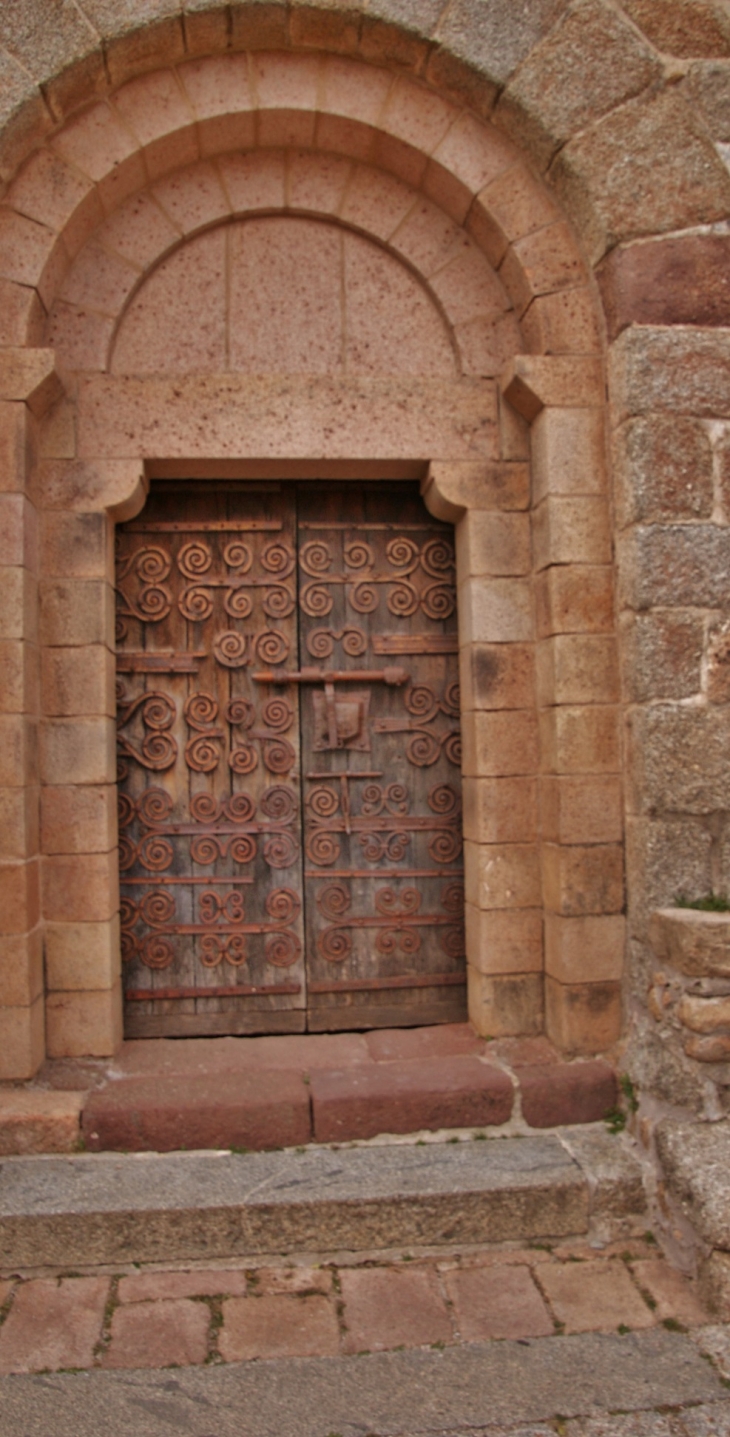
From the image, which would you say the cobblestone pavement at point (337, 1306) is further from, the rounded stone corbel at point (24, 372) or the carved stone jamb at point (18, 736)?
the rounded stone corbel at point (24, 372)

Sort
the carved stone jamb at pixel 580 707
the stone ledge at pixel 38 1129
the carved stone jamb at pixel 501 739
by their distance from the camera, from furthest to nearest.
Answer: the carved stone jamb at pixel 501 739 < the carved stone jamb at pixel 580 707 < the stone ledge at pixel 38 1129

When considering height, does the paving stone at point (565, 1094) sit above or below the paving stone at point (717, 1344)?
above

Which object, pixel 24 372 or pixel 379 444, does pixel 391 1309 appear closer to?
pixel 379 444

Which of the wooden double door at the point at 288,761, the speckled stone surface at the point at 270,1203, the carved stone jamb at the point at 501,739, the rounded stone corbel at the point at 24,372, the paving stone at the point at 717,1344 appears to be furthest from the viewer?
the wooden double door at the point at 288,761


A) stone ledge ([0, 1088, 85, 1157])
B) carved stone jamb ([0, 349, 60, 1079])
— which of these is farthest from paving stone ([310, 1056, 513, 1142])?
carved stone jamb ([0, 349, 60, 1079])

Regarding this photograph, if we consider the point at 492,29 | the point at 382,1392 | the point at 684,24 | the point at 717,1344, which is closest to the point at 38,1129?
the point at 382,1392

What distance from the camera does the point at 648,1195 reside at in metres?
3.06

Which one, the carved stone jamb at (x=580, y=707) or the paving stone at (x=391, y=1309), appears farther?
the carved stone jamb at (x=580, y=707)

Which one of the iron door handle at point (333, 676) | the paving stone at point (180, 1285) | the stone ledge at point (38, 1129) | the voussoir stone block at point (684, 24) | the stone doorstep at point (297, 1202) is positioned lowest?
the paving stone at point (180, 1285)

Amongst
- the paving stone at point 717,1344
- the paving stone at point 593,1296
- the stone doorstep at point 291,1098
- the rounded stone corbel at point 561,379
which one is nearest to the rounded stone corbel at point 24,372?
the rounded stone corbel at point 561,379

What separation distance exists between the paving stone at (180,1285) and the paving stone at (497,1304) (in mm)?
609

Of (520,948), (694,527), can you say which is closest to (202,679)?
(520,948)

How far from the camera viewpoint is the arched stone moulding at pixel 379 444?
341 centimetres

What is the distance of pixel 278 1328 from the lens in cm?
264
